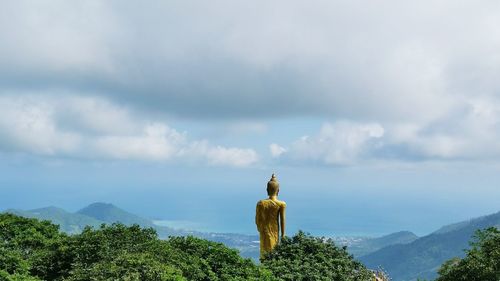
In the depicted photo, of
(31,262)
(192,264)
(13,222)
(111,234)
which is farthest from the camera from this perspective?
(13,222)

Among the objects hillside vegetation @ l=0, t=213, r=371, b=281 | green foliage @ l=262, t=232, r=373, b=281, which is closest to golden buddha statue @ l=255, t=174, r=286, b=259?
green foliage @ l=262, t=232, r=373, b=281

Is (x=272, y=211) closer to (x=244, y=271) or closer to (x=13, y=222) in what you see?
(x=244, y=271)

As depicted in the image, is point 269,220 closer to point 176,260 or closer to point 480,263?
point 480,263

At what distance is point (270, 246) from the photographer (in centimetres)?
1970

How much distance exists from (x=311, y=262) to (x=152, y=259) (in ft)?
A: 17.6

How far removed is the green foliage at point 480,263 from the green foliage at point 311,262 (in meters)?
2.27

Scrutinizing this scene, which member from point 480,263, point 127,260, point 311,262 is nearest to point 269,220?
point 311,262

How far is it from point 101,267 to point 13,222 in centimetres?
875

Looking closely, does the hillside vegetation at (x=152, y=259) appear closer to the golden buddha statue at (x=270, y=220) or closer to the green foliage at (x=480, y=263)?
the golden buddha statue at (x=270, y=220)

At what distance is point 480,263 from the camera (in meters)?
14.7

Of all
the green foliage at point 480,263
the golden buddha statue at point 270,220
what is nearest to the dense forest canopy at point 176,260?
the green foliage at point 480,263

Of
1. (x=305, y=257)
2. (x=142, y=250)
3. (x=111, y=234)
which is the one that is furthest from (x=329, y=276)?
(x=111, y=234)

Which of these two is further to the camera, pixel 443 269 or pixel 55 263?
pixel 443 269

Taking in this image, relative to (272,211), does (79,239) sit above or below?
below
